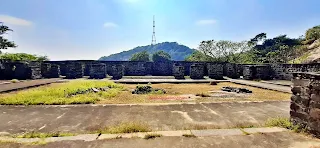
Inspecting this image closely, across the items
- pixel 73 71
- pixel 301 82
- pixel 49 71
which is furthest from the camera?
pixel 49 71

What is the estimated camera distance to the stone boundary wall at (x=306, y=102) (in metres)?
3.57

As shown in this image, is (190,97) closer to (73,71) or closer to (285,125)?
(285,125)

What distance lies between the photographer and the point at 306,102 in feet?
12.5

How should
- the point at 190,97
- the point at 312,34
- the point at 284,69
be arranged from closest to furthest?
the point at 190,97 → the point at 284,69 → the point at 312,34

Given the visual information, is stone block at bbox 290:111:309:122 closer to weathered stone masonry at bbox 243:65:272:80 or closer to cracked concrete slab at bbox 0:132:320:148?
cracked concrete slab at bbox 0:132:320:148

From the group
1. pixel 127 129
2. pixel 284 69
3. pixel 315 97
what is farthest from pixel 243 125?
pixel 284 69

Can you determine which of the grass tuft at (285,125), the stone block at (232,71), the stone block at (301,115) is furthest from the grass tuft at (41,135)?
the stone block at (232,71)

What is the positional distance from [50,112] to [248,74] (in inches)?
577

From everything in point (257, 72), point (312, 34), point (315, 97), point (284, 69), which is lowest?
point (315, 97)

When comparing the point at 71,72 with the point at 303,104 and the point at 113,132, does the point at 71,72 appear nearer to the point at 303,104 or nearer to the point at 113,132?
the point at 113,132

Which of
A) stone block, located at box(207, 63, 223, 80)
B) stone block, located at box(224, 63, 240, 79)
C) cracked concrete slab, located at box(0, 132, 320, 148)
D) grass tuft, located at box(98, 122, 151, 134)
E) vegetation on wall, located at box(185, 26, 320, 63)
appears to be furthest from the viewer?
vegetation on wall, located at box(185, 26, 320, 63)

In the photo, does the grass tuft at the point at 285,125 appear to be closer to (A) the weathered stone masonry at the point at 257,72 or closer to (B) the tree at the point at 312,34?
(A) the weathered stone masonry at the point at 257,72

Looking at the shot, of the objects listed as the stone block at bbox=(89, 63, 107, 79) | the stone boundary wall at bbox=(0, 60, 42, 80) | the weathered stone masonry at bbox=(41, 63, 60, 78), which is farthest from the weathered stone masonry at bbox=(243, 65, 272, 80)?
the stone boundary wall at bbox=(0, 60, 42, 80)

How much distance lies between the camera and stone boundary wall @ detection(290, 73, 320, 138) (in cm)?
357
